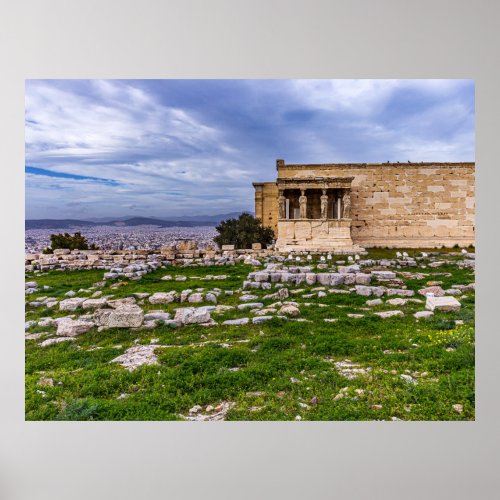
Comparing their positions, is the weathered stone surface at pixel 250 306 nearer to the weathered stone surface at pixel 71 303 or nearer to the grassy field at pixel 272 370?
the grassy field at pixel 272 370

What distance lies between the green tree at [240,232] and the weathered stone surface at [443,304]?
2.34 meters

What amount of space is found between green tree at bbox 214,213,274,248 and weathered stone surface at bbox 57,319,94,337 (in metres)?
1.81

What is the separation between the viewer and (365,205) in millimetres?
9172

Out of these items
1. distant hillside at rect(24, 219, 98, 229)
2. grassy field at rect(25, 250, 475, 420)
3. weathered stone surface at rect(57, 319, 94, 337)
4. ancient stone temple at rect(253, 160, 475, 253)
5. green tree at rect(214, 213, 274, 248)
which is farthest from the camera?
ancient stone temple at rect(253, 160, 475, 253)

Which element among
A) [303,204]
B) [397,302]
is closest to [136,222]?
[397,302]

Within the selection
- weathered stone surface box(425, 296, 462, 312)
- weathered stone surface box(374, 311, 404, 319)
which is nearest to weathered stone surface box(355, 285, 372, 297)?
weathered stone surface box(374, 311, 404, 319)

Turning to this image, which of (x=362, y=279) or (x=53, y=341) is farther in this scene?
(x=362, y=279)

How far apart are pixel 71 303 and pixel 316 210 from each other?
579 centimetres

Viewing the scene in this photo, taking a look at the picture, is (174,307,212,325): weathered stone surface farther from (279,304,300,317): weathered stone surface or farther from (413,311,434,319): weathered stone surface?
(413,311,434,319): weathered stone surface

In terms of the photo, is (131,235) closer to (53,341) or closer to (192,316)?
(192,316)

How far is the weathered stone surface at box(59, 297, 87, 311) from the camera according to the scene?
4272 mm
